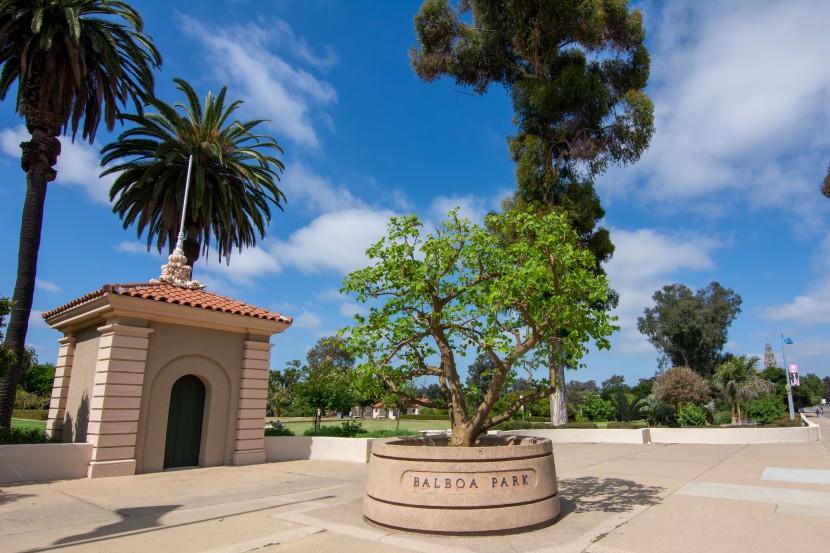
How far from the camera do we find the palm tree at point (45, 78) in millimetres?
15195

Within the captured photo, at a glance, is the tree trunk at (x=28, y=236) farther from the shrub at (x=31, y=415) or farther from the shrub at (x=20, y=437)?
the shrub at (x=31, y=415)

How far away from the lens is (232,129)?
23.4 m

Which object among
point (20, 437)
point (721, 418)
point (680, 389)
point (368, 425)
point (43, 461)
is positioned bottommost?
point (368, 425)

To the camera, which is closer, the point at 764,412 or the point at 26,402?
the point at 764,412

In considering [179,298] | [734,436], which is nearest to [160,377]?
[179,298]

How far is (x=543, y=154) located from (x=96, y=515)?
25346 mm

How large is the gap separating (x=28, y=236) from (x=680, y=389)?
33.5 metres

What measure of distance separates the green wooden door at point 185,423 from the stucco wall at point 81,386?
188 centimetres

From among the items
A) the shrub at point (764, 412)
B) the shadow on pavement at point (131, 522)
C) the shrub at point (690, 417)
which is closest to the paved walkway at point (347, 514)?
the shadow on pavement at point (131, 522)

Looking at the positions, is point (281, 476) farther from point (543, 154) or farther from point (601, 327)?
point (543, 154)

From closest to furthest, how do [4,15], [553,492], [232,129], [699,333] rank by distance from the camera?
[553,492] → [4,15] → [232,129] → [699,333]

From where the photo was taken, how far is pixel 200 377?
13492 millimetres

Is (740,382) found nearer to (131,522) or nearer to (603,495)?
(603,495)

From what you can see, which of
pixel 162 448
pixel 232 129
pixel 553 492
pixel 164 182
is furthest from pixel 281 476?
pixel 232 129
